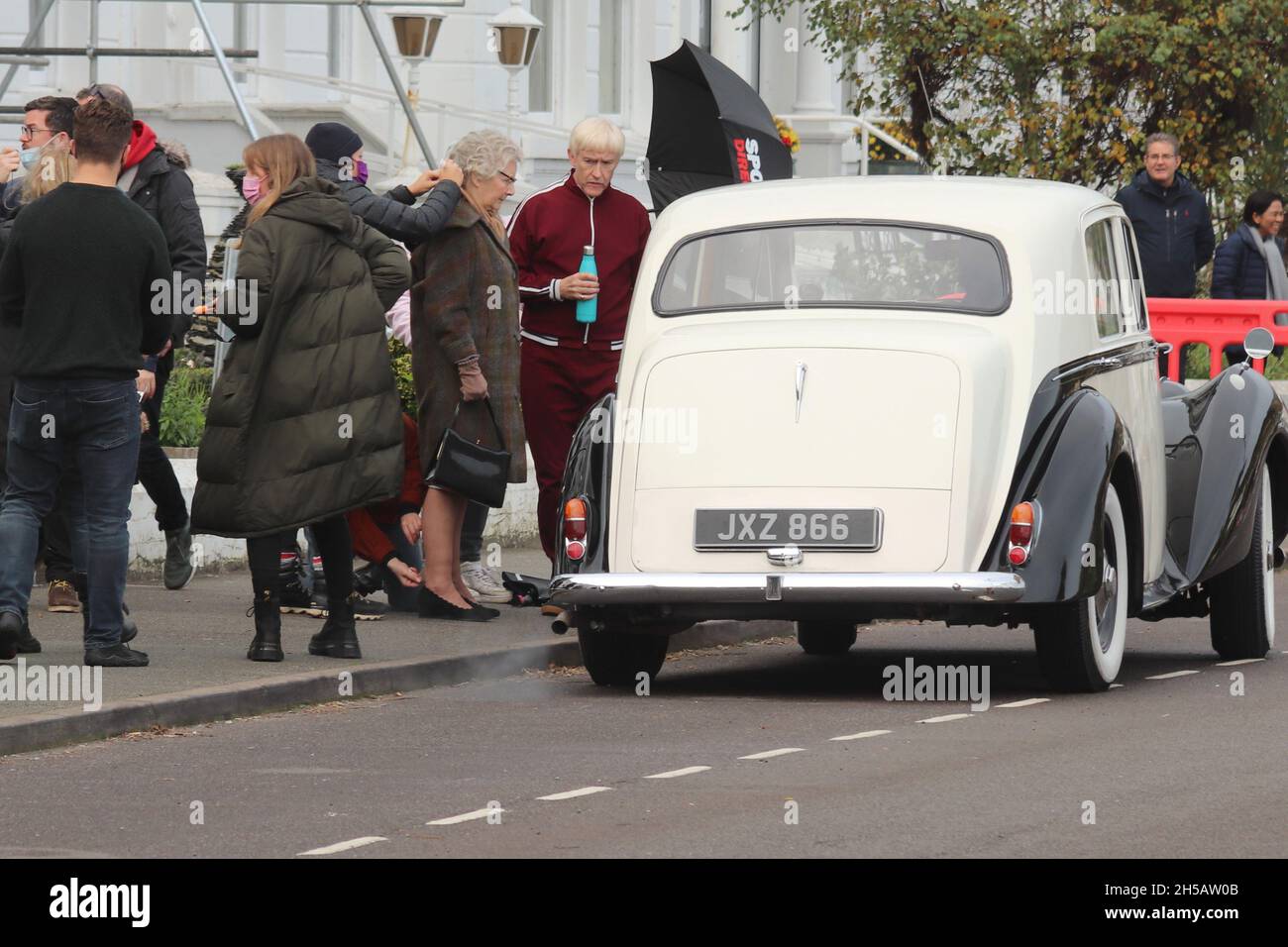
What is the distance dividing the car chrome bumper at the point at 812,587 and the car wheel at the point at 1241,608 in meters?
2.42

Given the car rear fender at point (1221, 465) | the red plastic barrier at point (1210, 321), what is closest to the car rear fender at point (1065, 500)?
the car rear fender at point (1221, 465)

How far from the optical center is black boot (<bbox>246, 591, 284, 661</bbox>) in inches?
440

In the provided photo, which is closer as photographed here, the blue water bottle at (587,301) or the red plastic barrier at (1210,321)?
the blue water bottle at (587,301)

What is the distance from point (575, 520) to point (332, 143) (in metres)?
2.22

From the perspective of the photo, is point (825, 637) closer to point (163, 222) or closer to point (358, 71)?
point (163, 222)

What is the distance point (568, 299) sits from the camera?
13055 millimetres

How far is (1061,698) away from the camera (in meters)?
10.8

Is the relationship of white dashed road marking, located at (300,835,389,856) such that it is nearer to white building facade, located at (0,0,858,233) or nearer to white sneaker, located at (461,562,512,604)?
white sneaker, located at (461,562,512,604)

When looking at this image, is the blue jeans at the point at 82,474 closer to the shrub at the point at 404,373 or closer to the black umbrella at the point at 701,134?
the shrub at the point at 404,373

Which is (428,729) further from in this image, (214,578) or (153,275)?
(214,578)

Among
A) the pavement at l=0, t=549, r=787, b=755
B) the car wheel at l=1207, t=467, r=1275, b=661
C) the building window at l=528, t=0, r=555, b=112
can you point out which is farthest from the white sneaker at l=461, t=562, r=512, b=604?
the building window at l=528, t=0, r=555, b=112

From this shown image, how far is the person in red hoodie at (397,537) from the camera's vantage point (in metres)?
13.1

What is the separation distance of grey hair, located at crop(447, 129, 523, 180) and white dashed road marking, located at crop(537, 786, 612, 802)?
464 centimetres

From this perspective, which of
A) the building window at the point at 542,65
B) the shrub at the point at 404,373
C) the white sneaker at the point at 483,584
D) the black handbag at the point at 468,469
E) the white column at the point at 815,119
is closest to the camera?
the black handbag at the point at 468,469
